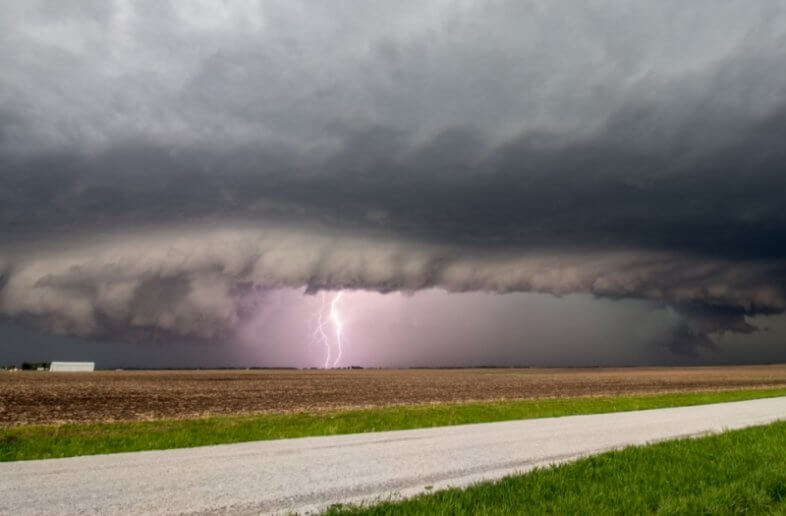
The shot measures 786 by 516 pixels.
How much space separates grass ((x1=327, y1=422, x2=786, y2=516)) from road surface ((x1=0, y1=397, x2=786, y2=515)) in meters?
1.15

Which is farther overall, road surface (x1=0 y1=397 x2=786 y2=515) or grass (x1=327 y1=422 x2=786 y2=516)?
road surface (x1=0 y1=397 x2=786 y2=515)

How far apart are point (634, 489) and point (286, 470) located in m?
6.81

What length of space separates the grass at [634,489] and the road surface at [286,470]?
1145 millimetres

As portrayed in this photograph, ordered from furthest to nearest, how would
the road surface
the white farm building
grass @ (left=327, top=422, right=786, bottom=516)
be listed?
1. the white farm building
2. the road surface
3. grass @ (left=327, top=422, right=786, bottom=516)

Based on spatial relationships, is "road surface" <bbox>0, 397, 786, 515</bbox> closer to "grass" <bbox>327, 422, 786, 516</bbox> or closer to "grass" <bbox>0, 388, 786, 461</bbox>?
"grass" <bbox>327, 422, 786, 516</bbox>

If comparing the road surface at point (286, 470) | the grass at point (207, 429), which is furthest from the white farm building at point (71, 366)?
the road surface at point (286, 470)

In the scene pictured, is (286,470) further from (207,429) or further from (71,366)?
(71,366)

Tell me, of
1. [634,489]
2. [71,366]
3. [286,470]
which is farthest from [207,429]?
[71,366]

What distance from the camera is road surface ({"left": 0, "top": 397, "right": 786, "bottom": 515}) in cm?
941

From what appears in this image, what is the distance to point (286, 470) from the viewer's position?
12242mm

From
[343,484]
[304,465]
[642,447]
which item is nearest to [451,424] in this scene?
[642,447]

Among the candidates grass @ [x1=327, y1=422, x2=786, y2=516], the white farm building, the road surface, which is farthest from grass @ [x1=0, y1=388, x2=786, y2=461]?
the white farm building

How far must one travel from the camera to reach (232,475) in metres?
11.6

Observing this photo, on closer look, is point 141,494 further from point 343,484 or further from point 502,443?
point 502,443
